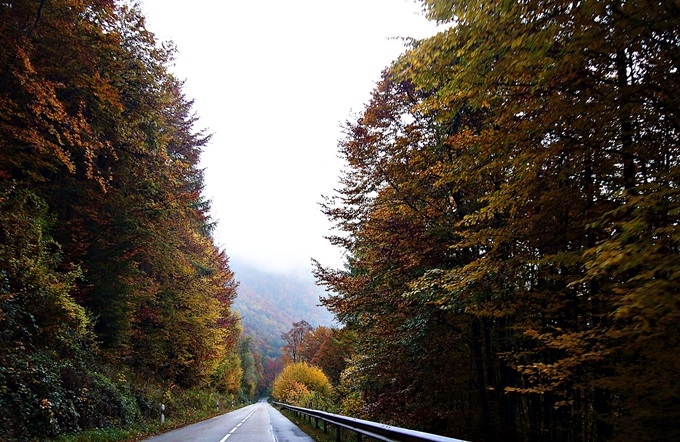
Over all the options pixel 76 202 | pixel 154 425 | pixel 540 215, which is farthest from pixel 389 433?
pixel 76 202

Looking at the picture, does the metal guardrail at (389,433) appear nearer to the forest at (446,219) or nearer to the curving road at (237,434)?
the forest at (446,219)

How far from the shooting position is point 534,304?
639cm

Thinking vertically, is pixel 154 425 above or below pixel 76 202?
below

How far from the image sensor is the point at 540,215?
17.5ft

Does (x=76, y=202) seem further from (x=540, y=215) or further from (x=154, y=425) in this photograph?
(x=540, y=215)

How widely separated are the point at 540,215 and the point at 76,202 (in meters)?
13.6

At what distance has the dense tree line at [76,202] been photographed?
782cm

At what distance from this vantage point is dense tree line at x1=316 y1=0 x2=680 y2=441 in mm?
3676

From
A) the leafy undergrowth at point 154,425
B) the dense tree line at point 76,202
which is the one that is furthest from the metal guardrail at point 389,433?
the dense tree line at point 76,202

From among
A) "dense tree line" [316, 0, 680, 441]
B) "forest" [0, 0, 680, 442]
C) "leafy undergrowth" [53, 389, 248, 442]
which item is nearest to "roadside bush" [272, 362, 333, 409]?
"leafy undergrowth" [53, 389, 248, 442]

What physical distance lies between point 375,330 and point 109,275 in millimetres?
9537

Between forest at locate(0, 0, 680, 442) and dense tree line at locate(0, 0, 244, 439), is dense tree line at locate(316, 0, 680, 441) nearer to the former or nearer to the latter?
forest at locate(0, 0, 680, 442)

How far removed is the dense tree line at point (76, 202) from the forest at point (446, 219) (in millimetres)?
73

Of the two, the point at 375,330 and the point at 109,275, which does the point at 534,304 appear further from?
the point at 109,275
